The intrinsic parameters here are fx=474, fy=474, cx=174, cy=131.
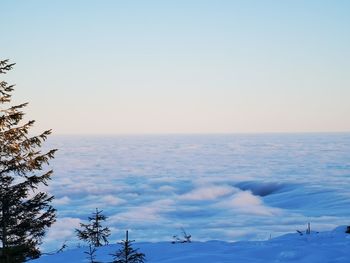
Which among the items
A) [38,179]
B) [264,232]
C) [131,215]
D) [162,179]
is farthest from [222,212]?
[38,179]

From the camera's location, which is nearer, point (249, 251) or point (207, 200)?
point (249, 251)

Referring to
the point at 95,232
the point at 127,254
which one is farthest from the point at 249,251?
the point at 95,232

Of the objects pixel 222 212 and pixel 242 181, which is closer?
pixel 222 212

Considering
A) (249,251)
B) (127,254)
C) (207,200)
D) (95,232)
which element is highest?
(127,254)

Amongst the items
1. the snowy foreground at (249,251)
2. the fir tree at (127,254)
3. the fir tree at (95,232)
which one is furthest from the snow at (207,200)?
the fir tree at (127,254)

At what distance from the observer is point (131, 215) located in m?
44.0

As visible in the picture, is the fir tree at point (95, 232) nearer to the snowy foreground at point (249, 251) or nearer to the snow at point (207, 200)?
the snowy foreground at point (249, 251)

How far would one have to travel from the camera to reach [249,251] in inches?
300

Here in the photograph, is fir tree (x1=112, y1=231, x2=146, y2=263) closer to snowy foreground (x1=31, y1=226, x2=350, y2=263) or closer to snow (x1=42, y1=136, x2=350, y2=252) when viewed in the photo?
snowy foreground (x1=31, y1=226, x2=350, y2=263)

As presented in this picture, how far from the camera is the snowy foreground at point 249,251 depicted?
7.17m

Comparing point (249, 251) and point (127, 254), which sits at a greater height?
point (127, 254)

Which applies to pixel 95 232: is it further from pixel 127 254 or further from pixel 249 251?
pixel 127 254

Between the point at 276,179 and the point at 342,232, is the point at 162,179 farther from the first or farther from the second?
the point at 342,232

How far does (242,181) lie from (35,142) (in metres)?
55.5
